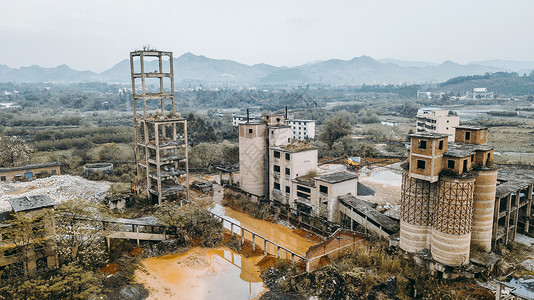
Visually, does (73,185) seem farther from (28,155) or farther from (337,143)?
(337,143)

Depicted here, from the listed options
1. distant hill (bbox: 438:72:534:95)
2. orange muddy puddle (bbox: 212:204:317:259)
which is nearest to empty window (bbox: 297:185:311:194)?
orange muddy puddle (bbox: 212:204:317:259)

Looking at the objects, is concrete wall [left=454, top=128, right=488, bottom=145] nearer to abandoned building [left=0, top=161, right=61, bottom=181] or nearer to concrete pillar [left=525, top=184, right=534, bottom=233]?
concrete pillar [left=525, top=184, right=534, bottom=233]

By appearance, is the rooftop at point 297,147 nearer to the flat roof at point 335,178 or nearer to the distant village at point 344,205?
the distant village at point 344,205

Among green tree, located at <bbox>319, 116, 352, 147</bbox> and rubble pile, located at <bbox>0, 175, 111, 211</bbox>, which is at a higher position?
green tree, located at <bbox>319, 116, 352, 147</bbox>

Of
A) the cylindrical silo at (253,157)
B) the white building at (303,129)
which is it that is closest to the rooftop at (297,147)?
the cylindrical silo at (253,157)

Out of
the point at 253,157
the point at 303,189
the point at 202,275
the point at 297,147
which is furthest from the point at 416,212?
the point at 253,157

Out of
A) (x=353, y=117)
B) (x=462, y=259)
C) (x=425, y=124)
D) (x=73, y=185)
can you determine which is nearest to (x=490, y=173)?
(x=462, y=259)
